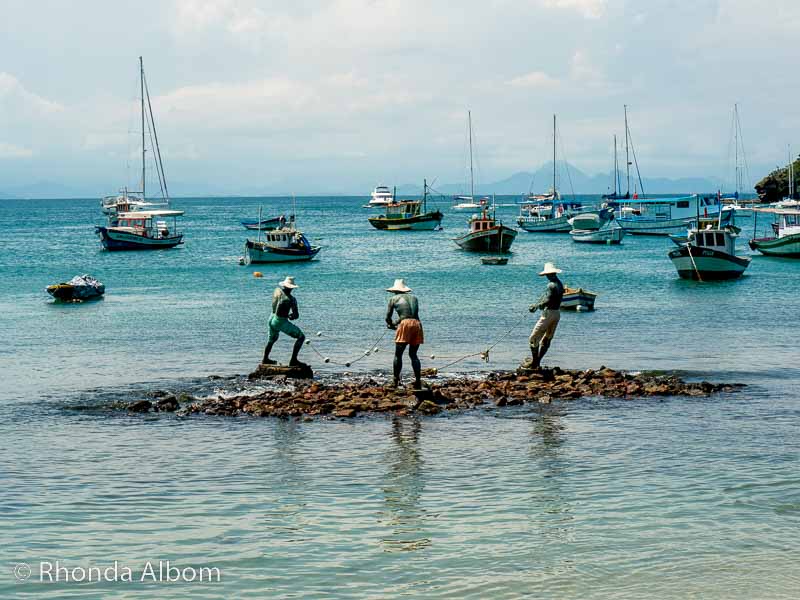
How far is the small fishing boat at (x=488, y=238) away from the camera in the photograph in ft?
245

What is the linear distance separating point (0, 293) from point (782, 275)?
120ft

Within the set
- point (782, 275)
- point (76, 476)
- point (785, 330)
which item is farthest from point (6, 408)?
point (782, 275)

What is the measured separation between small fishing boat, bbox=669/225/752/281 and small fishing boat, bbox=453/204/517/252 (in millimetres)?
26166

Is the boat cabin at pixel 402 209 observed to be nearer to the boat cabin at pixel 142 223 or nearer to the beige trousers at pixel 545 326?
the boat cabin at pixel 142 223

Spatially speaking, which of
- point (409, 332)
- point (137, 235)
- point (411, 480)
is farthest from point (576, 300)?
point (137, 235)

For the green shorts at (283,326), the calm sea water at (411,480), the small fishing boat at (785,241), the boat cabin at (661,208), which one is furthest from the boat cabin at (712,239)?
the boat cabin at (661,208)

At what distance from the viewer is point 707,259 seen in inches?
1873

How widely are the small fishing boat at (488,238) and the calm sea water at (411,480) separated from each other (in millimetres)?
44531

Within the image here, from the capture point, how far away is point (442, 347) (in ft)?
89.4

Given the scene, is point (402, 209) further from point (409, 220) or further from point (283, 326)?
point (283, 326)

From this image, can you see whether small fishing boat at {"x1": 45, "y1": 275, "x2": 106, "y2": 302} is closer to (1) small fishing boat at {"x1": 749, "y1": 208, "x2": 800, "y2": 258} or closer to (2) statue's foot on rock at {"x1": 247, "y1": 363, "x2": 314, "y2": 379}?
(2) statue's foot on rock at {"x1": 247, "y1": 363, "x2": 314, "y2": 379}

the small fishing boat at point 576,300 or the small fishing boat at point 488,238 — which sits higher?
the small fishing boat at point 488,238

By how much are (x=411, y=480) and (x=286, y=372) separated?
331 inches

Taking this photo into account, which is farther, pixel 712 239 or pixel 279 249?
pixel 279 249
